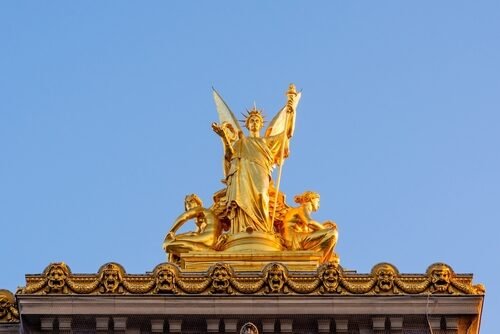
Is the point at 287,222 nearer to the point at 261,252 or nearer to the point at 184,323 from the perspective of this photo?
the point at 261,252

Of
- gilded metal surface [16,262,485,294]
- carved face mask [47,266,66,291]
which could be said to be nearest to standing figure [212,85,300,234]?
gilded metal surface [16,262,485,294]

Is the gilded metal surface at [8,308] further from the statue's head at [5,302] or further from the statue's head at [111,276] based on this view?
the statue's head at [111,276]

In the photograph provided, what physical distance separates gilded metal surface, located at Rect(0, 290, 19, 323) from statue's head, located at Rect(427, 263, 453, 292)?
37.7 feet

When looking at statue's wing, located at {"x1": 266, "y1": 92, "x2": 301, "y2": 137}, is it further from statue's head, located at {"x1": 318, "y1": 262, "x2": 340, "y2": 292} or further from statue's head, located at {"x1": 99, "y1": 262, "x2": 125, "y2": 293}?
Result: statue's head, located at {"x1": 99, "y1": 262, "x2": 125, "y2": 293}

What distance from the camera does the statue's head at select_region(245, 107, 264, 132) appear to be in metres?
55.7

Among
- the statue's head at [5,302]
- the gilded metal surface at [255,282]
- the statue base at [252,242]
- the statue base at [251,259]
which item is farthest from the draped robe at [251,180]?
the statue's head at [5,302]

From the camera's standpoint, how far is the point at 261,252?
50562mm

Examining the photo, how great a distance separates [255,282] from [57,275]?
544 cm

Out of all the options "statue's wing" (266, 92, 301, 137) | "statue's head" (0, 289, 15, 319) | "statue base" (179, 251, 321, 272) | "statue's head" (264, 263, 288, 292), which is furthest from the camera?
"statue's wing" (266, 92, 301, 137)

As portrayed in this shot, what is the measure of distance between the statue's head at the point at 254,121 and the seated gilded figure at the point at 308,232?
303cm

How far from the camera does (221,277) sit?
153ft

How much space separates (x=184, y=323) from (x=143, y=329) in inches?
44.4

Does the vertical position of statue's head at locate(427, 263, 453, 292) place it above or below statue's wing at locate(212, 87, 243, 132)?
below

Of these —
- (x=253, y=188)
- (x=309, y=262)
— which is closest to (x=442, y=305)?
(x=309, y=262)
